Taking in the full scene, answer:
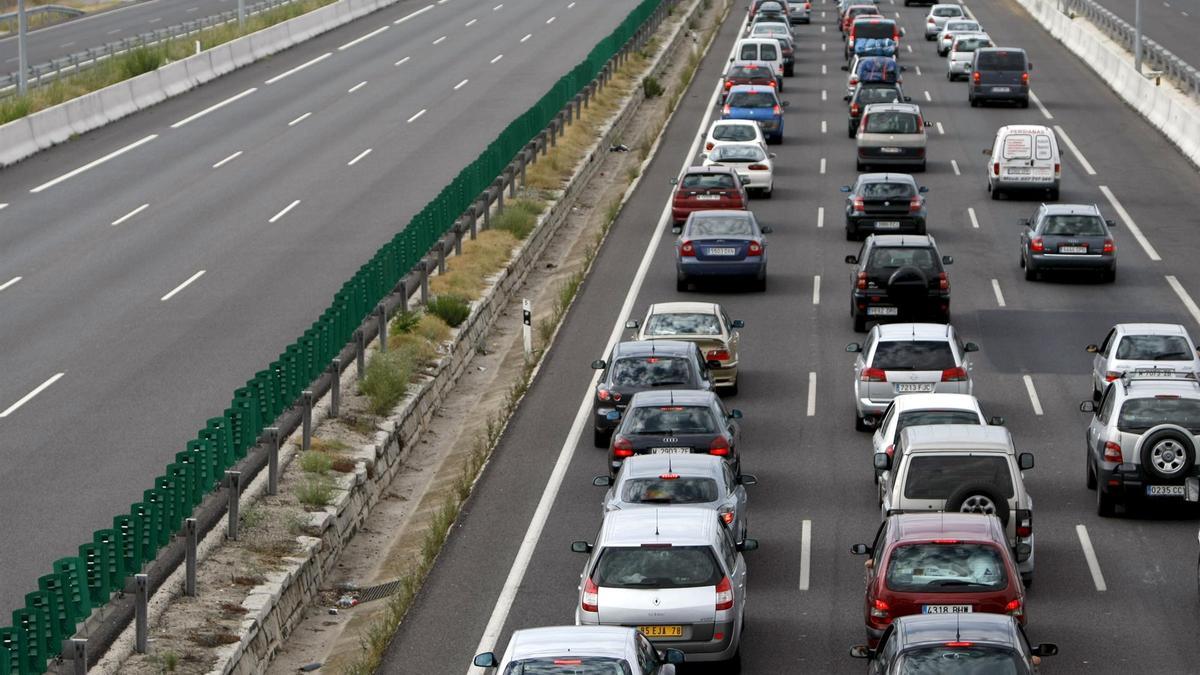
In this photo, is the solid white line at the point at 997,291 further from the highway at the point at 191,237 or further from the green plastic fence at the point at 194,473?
the highway at the point at 191,237

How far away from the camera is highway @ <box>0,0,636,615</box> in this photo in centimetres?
2523

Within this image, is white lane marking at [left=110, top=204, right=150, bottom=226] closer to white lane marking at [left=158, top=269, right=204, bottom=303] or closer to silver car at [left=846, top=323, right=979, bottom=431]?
white lane marking at [left=158, top=269, right=204, bottom=303]

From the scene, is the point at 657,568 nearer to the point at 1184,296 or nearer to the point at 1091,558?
the point at 1091,558

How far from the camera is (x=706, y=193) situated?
42406 millimetres

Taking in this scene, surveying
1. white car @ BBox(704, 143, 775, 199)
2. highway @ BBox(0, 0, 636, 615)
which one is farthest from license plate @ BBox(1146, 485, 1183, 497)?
white car @ BBox(704, 143, 775, 199)

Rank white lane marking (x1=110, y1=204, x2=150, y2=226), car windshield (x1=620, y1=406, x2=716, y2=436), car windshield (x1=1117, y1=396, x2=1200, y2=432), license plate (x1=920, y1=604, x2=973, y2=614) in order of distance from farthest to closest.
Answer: white lane marking (x1=110, y1=204, x2=150, y2=226) < car windshield (x1=620, y1=406, x2=716, y2=436) < car windshield (x1=1117, y1=396, x2=1200, y2=432) < license plate (x1=920, y1=604, x2=973, y2=614)

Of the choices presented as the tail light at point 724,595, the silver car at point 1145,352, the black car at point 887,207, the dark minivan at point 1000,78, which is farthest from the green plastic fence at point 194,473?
the dark minivan at point 1000,78

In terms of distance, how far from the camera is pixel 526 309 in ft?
106

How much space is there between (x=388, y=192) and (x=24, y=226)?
8238mm

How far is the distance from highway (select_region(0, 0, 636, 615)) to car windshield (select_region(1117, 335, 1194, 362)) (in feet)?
41.3

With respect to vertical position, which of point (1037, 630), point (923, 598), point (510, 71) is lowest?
point (510, 71)

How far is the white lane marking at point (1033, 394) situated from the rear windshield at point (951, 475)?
27.6 ft

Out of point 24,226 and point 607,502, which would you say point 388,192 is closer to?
point 24,226

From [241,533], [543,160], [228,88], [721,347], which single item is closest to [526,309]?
[721,347]
